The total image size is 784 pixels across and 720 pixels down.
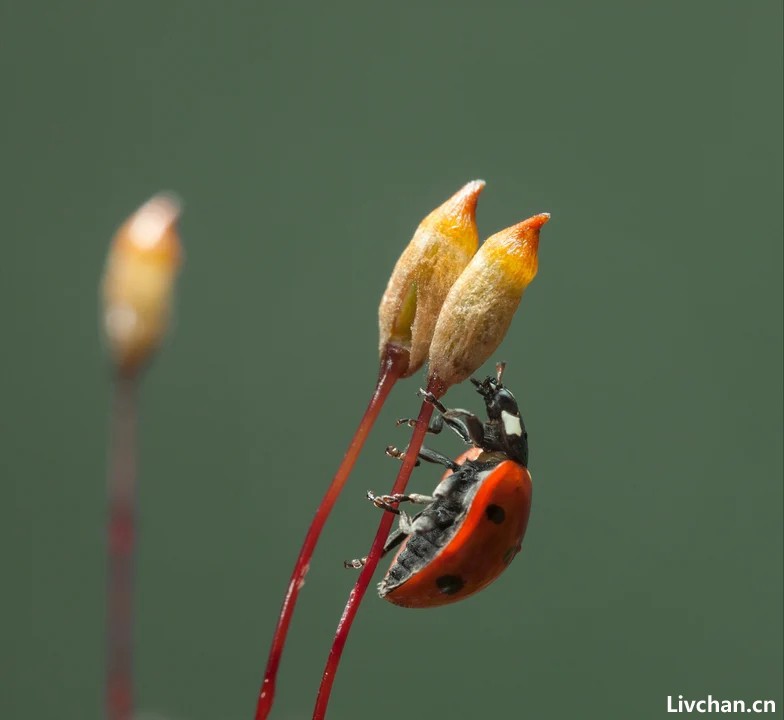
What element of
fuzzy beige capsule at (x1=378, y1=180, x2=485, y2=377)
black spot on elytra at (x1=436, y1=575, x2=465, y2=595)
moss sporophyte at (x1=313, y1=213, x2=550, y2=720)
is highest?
fuzzy beige capsule at (x1=378, y1=180, x2=485, y2=377)

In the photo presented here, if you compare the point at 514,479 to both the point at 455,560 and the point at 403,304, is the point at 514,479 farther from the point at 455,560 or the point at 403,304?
the point at 403,304

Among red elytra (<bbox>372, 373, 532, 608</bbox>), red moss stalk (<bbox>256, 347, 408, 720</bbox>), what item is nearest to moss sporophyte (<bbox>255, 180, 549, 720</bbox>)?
red moss stalk (<bbox>256, 347, 408, 720</bbox>)

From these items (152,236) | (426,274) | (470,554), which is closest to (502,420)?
(470,554)

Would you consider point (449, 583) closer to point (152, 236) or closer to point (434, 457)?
point (434, 457)

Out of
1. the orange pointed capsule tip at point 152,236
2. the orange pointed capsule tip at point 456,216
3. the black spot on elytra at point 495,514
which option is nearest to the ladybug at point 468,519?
the black spot on elytra at point 495,514

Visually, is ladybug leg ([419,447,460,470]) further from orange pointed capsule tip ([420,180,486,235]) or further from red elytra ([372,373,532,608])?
A: orange pointed capsule tip ([420,180,486,235])

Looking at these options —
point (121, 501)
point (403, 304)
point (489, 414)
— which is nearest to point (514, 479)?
point (489, 414)
